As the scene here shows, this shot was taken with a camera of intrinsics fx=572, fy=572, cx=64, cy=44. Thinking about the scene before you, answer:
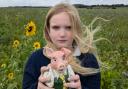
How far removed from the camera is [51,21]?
3.37 meters

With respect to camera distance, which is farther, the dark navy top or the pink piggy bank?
the dark navy top

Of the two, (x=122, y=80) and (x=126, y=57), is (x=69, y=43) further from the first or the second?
(x=126, y=57)

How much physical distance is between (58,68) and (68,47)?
0.38 meters

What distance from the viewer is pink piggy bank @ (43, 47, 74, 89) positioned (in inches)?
117

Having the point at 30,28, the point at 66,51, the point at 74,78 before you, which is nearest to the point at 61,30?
the point at 66,51

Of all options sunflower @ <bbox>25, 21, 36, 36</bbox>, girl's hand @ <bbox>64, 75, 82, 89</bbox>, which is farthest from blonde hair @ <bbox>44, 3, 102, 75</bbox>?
sunflower @ <bbox>25, 21, 36, 36</bbox>

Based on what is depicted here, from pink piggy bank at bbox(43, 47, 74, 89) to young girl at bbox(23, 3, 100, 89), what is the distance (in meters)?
0.14

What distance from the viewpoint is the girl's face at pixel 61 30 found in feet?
10.7

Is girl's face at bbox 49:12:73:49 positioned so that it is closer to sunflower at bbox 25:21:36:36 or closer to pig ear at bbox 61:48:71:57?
pig ear at bbox 61:48:71:57

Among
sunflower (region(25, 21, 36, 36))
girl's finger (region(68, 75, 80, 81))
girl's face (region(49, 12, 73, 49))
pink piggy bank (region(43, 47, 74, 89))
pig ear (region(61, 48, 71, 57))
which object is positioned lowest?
sunflower (region(25, 21, 36, 36))

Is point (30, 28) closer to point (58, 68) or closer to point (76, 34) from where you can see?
point (76, 34)

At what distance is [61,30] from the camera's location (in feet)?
10.7

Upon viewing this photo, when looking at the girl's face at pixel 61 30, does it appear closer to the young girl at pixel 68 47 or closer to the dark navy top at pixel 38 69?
the young girl at pixel 68 47

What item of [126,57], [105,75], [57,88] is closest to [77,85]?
[57,88]
